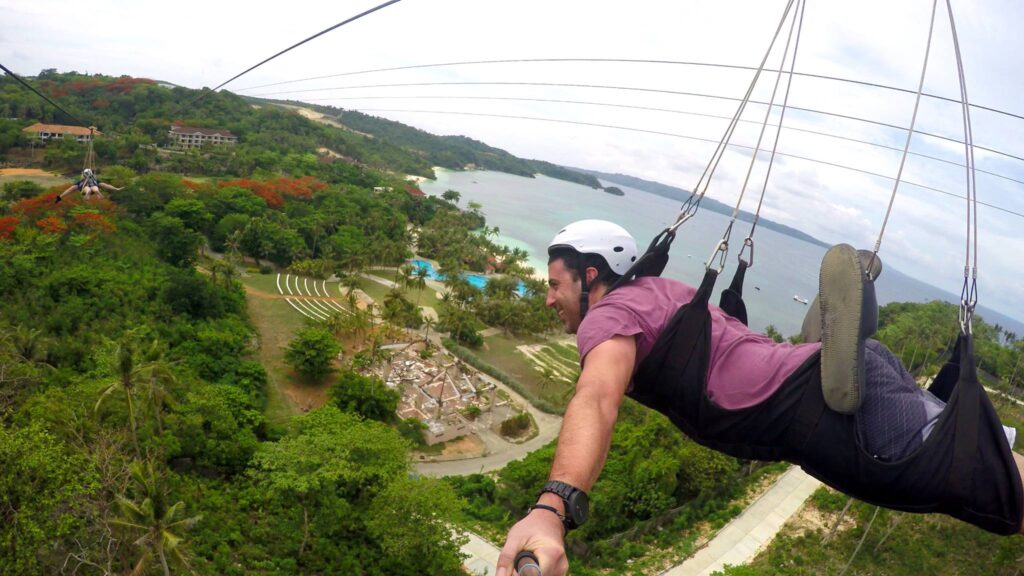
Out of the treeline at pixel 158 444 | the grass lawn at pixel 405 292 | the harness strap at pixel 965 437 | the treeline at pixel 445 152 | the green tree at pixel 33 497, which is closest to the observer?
the harness strap at pixel 965 437

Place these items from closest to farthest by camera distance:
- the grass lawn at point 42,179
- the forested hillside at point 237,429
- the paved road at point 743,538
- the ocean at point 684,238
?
the forested hillside at point 237,429 < the paved road at point 743,538 < the ocean at point 684,238 < the grass lawn at point 42,179

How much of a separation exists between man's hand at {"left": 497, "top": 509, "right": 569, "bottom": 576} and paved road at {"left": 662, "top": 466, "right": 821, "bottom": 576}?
1379 centimetres

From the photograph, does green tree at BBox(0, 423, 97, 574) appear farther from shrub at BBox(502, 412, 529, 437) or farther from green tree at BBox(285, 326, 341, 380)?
shrub at BBox(502, 412, 529, 437)

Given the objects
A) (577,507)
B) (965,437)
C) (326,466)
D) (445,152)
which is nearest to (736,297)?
(965,437)

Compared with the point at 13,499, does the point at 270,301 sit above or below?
below

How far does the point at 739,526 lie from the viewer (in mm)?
16359

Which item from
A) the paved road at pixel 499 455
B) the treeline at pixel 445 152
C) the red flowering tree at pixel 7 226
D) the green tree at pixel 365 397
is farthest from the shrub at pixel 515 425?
the treeline at pixel 445 152

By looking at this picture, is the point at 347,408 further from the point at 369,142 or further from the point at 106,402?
the point at 369,142

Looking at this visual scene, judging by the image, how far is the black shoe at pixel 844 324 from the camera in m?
1.93

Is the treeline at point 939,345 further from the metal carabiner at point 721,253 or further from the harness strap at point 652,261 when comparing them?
the harness strap at point 652,261

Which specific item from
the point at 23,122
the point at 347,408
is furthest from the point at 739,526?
the point at 23,122

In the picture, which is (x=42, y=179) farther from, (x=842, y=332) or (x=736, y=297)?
(x=842, y=332)

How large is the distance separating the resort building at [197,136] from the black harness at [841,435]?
220 feet

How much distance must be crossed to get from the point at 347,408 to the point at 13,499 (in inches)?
452
